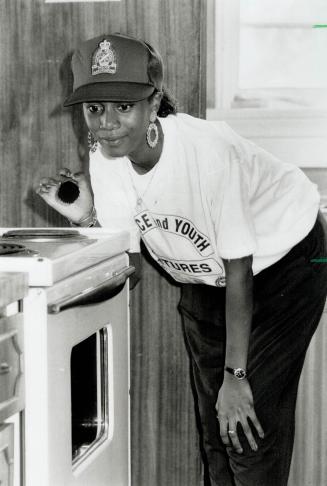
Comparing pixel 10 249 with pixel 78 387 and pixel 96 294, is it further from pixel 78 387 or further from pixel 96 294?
pixel 78 387

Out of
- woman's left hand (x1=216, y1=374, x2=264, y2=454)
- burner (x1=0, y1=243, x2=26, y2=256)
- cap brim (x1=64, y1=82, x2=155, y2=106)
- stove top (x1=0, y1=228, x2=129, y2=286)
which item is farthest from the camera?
woman's left hand (x1=216, y1=374, x2=264, y2=454)

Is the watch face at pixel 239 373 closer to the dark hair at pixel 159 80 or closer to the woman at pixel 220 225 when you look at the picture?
the woman at pixel 220 225

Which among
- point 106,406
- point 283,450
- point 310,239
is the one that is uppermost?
point 310,239

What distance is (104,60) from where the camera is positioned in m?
1.92

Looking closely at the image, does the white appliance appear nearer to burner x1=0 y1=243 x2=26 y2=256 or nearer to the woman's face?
burner x1=0 y1=243 x2=26 y2=256

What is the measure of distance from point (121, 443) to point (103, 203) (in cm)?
57

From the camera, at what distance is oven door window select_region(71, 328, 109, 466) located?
1739mm

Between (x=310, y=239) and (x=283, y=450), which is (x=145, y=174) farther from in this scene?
(x=283, y=450)

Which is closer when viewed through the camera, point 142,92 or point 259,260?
point 142,92

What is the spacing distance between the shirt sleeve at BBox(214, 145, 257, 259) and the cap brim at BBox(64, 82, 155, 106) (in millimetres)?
235

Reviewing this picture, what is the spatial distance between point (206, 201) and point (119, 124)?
0.86 feet

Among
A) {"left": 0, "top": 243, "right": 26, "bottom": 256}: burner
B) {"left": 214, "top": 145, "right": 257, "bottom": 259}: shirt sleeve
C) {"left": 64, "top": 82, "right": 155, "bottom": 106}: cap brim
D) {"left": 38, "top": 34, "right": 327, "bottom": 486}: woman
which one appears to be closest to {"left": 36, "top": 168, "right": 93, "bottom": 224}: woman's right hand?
{"left": 38, "top": 34, "right": 327, "bottom": 486}: woman

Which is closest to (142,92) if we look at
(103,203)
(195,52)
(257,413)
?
(103,203)

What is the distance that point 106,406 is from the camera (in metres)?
1.84
